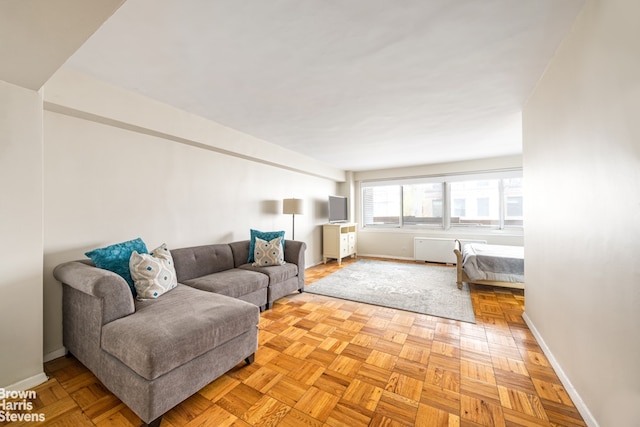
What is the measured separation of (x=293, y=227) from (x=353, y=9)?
147 inches

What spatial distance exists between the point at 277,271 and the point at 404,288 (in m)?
1.99

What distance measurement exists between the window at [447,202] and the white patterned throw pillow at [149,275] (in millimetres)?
5279

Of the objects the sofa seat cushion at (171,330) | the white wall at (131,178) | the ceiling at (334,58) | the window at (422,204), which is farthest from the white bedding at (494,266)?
the white wall at (131,178)

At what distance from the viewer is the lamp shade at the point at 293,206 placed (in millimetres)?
4246

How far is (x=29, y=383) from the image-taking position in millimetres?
1621

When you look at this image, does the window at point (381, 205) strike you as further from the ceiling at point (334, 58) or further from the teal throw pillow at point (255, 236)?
the teal throw pillow at point (255, 236)

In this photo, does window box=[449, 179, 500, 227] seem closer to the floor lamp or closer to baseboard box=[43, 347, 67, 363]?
the floor lamp

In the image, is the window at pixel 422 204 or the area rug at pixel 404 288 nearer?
the area rug at pixel 404 288

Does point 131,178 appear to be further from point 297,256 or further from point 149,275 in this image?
point 297,256

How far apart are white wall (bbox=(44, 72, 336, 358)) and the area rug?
5.67 feet

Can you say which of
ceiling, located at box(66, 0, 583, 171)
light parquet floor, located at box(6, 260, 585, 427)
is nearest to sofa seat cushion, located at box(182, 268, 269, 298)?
light parquet floor, located at box(6, 260, 585, 427)

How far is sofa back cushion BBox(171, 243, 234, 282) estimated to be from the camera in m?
2.66

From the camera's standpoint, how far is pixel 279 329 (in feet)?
8.13

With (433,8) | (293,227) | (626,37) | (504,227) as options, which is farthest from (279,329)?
(504,227)
